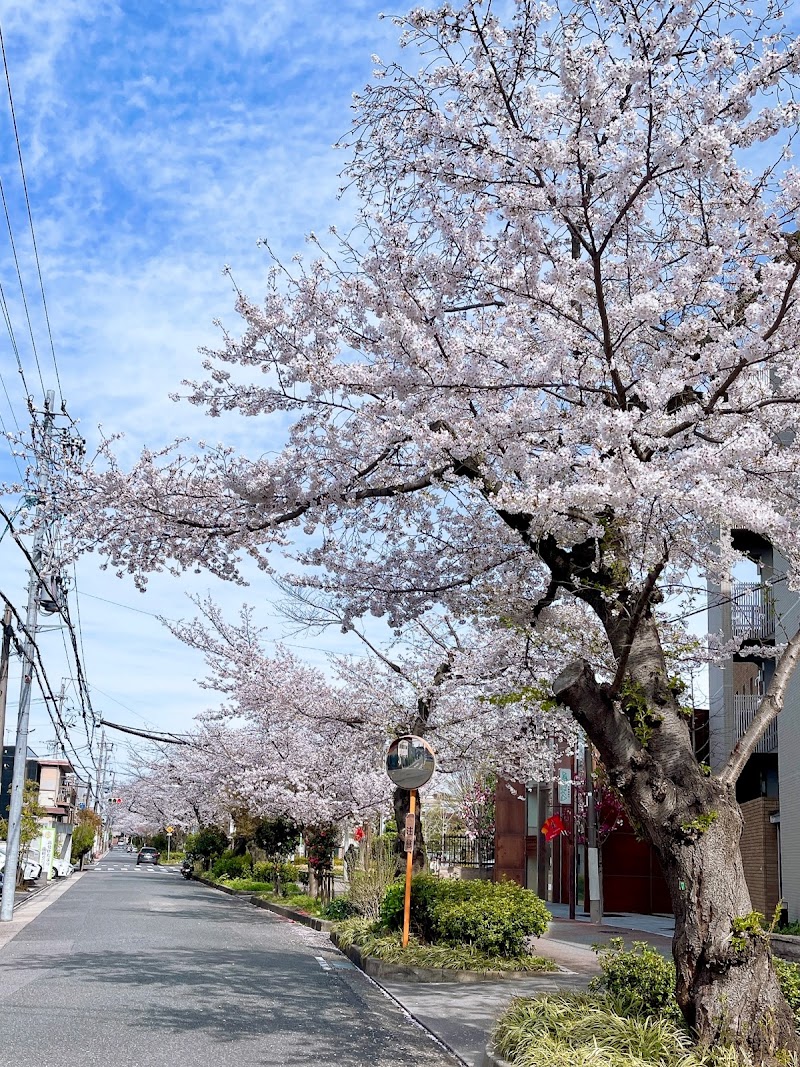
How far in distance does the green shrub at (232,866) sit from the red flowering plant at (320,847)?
11.3 metres

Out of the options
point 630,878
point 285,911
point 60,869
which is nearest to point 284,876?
point 285,911

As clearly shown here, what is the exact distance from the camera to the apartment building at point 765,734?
54.9 feet

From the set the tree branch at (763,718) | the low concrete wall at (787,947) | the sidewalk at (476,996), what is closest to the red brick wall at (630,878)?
the sidewalk at (476,996)

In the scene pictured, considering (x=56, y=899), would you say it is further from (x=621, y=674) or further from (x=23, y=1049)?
(x=621, y=674)

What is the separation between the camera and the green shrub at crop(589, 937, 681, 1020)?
7.31 meters

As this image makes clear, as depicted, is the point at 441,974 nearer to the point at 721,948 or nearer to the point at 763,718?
the point at 721,948

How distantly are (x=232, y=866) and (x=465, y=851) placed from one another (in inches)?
362

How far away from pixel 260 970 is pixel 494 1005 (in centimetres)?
361

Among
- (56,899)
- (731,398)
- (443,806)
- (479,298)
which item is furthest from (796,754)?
(443,806)

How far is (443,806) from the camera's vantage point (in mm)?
54219

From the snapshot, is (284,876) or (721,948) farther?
(284,876)

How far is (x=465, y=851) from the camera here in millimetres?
39094

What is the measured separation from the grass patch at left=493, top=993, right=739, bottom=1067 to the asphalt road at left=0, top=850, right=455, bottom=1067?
86cm

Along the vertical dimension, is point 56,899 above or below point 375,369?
below
